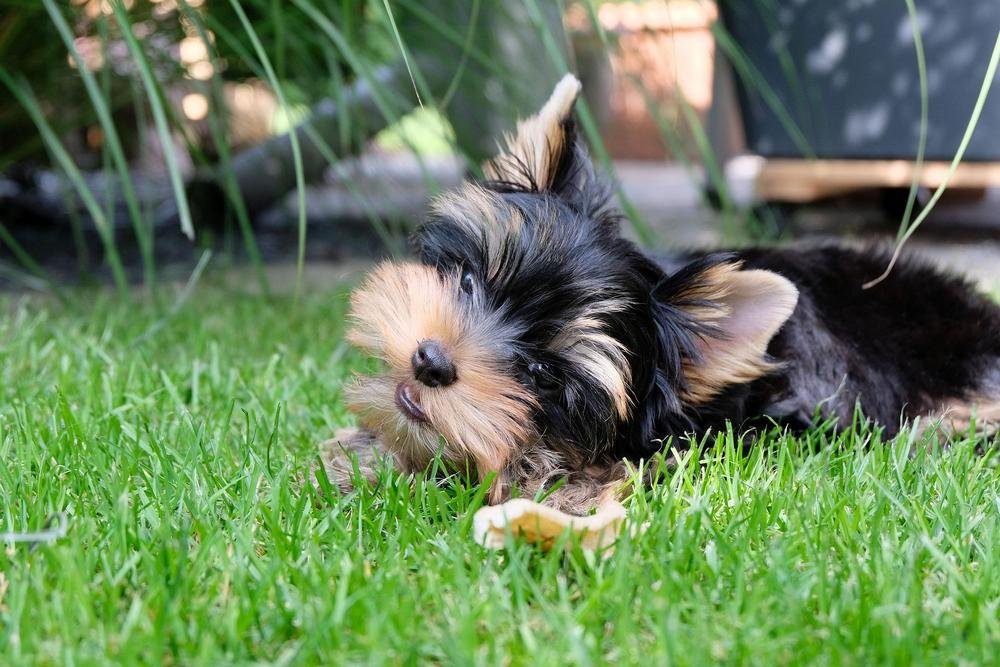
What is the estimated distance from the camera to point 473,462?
7.27 feet

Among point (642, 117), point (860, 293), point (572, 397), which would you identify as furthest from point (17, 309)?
point (642, 117)

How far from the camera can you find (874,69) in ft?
19.4

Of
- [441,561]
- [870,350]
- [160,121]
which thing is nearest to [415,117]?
[160,121]

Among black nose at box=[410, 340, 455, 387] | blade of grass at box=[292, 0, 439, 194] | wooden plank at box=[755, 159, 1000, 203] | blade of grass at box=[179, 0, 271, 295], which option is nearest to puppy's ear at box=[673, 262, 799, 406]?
black nose at box=[410, 340, 455, 387]

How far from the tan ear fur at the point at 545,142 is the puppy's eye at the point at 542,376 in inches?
22.7

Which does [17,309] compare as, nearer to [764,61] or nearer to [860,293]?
[860,293]

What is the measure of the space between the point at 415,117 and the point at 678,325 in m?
2.27

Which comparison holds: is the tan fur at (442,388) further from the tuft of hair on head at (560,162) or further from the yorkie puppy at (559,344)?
the tuft of hair on head at (560,162)

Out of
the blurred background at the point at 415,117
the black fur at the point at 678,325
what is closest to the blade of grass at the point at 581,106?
the blurred background at the point at 415,117

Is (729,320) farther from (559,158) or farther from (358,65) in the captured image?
(358,65)

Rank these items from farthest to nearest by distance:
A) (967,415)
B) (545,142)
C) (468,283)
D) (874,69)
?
(874,69) < (967,415) < (545,142) < (468,283)

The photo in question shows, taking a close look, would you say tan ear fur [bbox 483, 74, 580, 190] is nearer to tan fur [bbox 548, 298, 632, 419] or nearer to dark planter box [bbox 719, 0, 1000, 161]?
tan fur [bbox 548, 298, 632, 419]

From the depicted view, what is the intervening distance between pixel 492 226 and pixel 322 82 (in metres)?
2.71

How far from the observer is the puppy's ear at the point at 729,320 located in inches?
89.7
